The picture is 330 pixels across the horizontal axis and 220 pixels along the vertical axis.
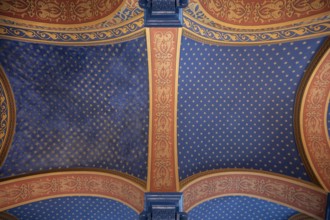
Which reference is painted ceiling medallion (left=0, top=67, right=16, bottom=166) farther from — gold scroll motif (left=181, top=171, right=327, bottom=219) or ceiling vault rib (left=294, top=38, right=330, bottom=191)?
ceiling vault rib (left=294, top=38, right=330, bottom=191)

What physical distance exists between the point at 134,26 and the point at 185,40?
3.05 ft

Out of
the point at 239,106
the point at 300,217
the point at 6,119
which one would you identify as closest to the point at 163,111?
the point at 239,106

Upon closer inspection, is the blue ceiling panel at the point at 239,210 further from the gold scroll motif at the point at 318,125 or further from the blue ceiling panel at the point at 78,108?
the blue ceiling panel at the point at 78,108

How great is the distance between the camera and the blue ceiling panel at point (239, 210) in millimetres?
7500

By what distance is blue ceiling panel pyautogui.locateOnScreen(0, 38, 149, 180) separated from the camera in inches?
Answer: 272

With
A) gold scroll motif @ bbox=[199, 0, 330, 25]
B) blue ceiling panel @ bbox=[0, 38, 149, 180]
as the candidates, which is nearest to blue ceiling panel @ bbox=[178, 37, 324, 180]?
gold scroll motif @ bbox=[199, 0, 330, 25]

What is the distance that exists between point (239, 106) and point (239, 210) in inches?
89.8

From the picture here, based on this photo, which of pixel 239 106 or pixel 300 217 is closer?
pixel 239 106

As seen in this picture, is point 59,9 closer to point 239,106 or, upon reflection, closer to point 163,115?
point 163,115

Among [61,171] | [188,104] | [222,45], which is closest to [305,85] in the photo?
[222,45]

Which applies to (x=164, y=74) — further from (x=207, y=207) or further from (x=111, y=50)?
(x=207, y=207)

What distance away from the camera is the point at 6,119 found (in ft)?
23.7

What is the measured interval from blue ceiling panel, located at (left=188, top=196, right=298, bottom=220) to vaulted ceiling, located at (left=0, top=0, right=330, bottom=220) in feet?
0.11

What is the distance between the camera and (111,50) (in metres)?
6.84
